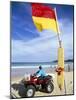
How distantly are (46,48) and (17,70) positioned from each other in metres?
0.37

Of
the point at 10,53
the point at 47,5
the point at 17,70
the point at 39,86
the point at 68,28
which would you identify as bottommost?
the point at 39,86

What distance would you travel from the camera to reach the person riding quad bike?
253cm

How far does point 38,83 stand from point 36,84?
0.02 m

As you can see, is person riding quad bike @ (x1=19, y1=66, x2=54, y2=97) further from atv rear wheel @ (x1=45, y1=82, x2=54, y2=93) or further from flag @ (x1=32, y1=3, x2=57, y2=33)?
flag @ (x1=32, y1=3, x2=57, y2=33)

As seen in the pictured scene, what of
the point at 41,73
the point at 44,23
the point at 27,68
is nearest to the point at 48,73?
the point at 41,73

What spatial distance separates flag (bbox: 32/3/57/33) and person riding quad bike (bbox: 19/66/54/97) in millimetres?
422

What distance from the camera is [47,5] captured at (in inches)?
102

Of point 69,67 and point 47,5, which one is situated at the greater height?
Answer: point 47,5

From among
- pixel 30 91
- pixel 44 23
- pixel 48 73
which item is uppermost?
pixel 44 23

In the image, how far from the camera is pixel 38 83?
8.43 feet

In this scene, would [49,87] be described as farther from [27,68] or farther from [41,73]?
[27,68]
